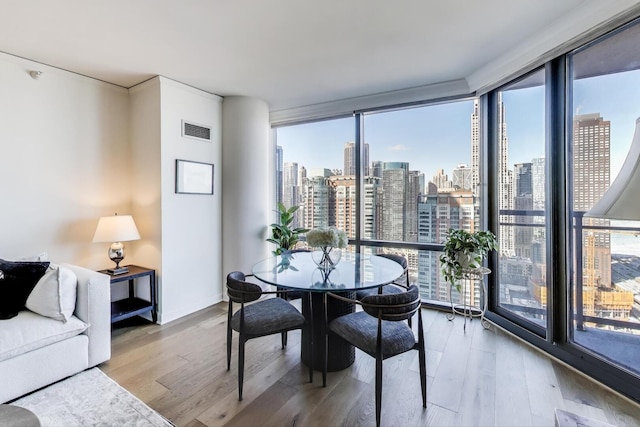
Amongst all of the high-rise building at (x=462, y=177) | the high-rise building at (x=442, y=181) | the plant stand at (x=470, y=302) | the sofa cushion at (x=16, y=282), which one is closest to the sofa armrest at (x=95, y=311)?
the sofa cushion at (x=16, y=282)

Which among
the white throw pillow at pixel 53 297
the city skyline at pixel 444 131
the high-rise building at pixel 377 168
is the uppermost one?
the city skyline at pixel 444 131

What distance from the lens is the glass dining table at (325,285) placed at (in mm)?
2037

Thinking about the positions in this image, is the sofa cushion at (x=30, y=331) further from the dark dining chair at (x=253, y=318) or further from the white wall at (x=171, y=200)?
the dark dining chair at (x=253, y=318)

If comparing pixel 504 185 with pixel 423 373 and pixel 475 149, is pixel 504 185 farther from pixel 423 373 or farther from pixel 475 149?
pixel 423 373

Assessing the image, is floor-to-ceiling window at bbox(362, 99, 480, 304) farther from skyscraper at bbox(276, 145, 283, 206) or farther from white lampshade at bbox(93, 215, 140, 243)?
white lampshade at bbox(93, 215, 140, 243)

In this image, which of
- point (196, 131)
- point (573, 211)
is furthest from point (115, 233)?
point (573, 211)

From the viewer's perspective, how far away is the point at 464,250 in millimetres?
2889

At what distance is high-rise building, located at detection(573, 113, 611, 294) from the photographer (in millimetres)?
2115

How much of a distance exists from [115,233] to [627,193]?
3610 mm

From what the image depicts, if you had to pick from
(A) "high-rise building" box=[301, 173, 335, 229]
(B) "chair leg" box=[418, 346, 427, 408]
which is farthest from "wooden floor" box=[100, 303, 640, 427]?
(A) "high-rise building" box=[301, 173, 335, 229]

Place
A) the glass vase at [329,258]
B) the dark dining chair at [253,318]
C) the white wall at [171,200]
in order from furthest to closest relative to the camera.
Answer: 1. the white wall at [171,200]
2. the glass vase at [329,258]
3. the dark dining chair at [253,318]

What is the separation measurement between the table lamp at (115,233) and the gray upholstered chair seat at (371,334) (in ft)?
7.52

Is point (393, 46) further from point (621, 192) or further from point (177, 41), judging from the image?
point (621, 192)

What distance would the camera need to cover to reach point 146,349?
2.61 meters
